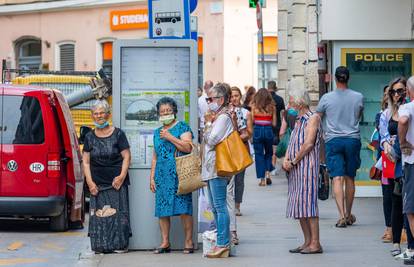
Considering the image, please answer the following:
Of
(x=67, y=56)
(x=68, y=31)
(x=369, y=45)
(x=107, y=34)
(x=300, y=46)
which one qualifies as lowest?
(x=369, y=45)

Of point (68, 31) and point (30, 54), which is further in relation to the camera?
point (30, 54)

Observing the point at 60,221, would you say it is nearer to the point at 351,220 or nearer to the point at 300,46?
the point at 351,220

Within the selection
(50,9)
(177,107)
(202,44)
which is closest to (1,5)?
(50,9)

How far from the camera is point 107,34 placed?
140ft

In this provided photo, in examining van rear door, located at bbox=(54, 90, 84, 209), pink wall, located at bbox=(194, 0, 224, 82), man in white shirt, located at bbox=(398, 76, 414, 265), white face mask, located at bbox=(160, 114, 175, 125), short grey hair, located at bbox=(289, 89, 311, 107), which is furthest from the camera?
pink wall, located at bbox=(194, 0, 224, 82)

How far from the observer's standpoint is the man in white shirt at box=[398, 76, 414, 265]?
1134 cm

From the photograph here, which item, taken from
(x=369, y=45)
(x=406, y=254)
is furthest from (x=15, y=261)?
(x=369, y=45)

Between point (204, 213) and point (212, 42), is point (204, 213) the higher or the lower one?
the lower one

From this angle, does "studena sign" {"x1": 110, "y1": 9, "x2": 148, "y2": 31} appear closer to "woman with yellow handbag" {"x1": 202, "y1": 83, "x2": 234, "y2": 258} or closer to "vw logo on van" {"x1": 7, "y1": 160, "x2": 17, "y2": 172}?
"vw logo on van" {"x1": 7, "y1": 160, "x2": 17, "y2": 172}

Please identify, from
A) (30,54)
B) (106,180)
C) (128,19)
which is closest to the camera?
(106,180)

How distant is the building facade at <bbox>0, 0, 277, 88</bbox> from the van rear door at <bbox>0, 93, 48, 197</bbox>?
911 inches

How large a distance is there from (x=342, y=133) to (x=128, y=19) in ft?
90.1

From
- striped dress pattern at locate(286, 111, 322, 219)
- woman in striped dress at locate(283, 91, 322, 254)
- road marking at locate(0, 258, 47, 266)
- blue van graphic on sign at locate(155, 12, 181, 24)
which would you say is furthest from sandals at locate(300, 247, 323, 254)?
blue van graphic on sign at locate(155, 12, 181, 24)

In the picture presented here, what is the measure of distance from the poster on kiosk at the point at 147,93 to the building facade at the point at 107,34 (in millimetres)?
25074
